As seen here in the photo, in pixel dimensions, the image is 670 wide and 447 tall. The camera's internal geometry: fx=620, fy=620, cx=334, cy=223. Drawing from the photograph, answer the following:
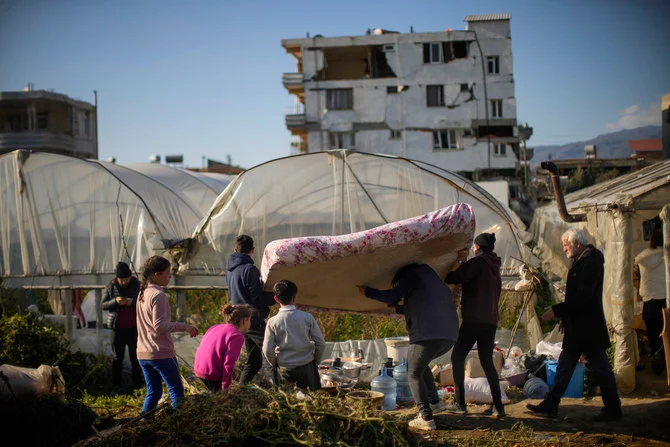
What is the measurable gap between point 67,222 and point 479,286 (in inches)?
303

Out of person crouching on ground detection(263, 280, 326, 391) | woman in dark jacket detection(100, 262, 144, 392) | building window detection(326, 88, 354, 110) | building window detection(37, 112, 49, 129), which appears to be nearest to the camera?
person crouching on ground detection(263, 280, 326, 391)

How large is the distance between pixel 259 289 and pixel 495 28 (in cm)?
3574

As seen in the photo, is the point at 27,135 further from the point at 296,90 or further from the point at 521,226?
the point at 521,226

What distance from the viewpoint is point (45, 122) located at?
151 ft

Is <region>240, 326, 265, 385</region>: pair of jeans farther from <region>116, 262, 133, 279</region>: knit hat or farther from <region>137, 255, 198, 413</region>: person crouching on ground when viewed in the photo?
<region>116, 262, 133, 279</region>: knit hat

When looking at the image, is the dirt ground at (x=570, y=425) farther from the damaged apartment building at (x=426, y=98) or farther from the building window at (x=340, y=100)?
the building window at (x=340, y=100)

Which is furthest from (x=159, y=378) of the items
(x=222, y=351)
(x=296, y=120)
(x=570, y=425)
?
(x=296, y=120)

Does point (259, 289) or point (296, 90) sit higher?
point (296, 90)

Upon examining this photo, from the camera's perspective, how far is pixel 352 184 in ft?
31.8

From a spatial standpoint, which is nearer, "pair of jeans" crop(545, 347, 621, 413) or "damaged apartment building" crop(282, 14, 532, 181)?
"pair of jeans" crop(545, 347, 621, 413)

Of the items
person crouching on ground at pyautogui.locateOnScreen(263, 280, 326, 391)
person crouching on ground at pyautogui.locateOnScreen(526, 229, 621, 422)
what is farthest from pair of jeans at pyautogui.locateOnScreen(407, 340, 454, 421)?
person crouching on ground at pyautogui.locateOnScreen(526, 229, 621, 422)

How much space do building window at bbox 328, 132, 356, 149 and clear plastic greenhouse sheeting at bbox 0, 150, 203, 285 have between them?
94.2 feet

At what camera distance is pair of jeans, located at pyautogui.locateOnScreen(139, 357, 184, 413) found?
5512 mm

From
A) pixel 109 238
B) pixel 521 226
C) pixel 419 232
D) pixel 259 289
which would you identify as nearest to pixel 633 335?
pixel 521 226
